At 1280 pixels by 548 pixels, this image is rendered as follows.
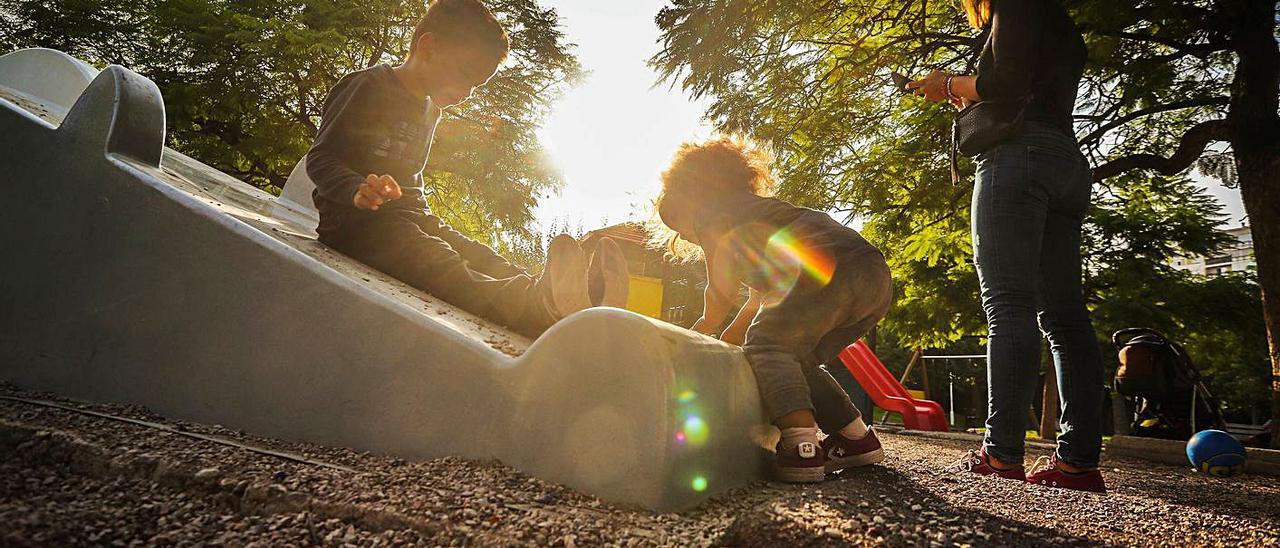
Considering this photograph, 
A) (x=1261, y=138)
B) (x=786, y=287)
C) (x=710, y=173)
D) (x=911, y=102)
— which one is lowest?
(x=786, y=287)

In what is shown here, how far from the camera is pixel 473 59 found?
3.01 meters

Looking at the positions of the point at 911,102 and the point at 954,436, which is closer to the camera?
the point at 911,102

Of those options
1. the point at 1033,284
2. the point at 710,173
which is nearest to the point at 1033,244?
the point at 1033,284

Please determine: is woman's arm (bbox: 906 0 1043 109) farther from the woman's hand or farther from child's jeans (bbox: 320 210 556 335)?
child's jeans (bbox: 320 210 556 335)

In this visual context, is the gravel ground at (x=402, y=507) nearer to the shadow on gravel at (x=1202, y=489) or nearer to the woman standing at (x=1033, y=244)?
the woman standing at (x=1033, y=244)

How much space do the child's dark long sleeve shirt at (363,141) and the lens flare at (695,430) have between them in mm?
1693

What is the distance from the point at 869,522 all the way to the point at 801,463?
15.0 inches

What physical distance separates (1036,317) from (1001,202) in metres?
0.41

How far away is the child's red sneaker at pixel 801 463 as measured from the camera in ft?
5.98

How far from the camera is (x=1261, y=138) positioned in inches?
201

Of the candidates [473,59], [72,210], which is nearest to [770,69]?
[473,59]

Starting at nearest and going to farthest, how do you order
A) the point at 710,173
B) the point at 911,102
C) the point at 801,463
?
the point at 801,463 < the point at 710,173 < the point at 911,102

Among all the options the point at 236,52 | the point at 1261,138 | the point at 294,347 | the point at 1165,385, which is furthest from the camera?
the point at 236,52

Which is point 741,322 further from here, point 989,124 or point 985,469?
point 989,124
